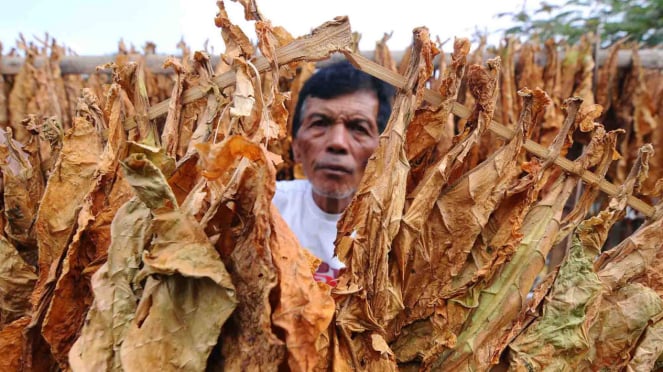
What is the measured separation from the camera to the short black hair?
5.09 feet

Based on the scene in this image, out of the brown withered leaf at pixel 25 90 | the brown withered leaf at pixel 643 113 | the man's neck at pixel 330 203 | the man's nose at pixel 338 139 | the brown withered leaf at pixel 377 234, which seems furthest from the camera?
the brown withered leaf at pixel 25 90

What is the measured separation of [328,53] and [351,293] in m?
0.25

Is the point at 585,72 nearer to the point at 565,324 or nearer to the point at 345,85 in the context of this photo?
the point at 345,85

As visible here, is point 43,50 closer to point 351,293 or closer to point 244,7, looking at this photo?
point 244,7

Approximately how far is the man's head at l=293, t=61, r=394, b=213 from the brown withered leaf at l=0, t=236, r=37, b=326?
3.19 ft

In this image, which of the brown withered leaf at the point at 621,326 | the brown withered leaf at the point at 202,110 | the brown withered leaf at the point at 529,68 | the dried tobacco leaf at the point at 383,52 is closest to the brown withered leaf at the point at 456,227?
the brown withered leaf at the point at 621,326

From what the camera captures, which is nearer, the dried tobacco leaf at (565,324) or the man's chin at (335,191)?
the dried tobacco leaf at (565,324)

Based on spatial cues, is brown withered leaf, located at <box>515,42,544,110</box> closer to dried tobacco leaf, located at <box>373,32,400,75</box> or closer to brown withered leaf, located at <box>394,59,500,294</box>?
dried tobacco leaf, located at <box>373,32,400,75</box>

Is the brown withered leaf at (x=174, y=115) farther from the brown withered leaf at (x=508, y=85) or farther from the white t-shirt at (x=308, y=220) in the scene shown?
the brown withered leaf at (x=508, y=85)

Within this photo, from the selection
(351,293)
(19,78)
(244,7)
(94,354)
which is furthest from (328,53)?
(19,78)

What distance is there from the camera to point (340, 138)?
1.50 meters

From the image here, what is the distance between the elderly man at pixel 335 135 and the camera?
1.52 m

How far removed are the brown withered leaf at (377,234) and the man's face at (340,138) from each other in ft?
3.00

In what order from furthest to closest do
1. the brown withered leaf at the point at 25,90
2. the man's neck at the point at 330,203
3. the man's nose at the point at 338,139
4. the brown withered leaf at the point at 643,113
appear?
the brown withered leaf at the point at 25,90, the brown withered leaf at the point at 643,113, the man's neck at the point at 330,203, the man's nose at the point at 338,139
